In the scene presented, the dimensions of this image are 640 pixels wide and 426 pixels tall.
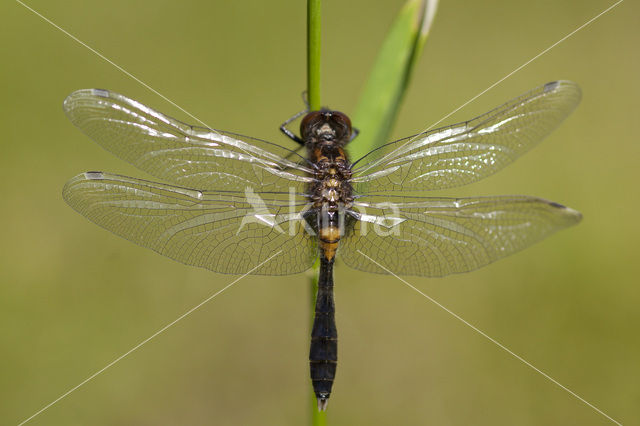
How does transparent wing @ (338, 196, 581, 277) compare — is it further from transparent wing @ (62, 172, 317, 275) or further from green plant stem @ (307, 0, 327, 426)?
green plant stem @ (307, 0, 327, 426)

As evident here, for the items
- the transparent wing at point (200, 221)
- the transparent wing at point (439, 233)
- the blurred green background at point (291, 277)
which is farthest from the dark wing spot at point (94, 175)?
the blurred green background at point (291, 277)

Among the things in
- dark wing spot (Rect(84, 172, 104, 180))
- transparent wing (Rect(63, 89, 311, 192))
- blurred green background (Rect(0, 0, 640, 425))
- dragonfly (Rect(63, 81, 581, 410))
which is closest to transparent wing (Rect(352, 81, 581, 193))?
dragonfly (Rect(63, 81, 581, 410))

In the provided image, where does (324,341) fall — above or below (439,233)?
below

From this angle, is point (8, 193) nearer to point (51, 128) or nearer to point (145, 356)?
point (51, 128)

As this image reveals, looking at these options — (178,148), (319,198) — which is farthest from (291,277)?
(178,148)

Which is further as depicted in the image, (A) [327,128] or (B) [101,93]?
(A) [327,128]

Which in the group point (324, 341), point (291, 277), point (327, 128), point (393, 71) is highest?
point (393, 71)

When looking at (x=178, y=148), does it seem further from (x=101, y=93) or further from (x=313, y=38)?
(x=313, y=38)

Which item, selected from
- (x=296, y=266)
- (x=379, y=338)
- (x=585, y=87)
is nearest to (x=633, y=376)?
(x=379, y=338)

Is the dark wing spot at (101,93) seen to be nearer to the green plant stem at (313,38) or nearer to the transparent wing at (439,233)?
the green plant stem at (313,38)
